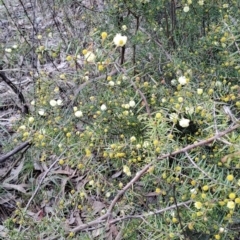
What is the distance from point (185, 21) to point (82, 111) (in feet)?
3.32

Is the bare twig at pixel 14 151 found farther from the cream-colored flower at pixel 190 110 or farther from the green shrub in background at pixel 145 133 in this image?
the cream-colored flower at pixel 190 110

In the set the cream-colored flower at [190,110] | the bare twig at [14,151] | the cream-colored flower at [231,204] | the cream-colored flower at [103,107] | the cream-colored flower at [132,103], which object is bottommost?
the bare twig at [14,151]

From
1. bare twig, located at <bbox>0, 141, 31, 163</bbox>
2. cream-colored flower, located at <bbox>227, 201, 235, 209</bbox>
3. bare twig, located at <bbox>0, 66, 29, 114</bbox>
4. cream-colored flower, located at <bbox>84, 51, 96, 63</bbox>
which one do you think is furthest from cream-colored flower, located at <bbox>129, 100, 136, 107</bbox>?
bare twig, located at <bbox>0, 66, 29, 114</bbox>

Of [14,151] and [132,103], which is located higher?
[132,103]

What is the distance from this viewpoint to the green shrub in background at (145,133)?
171 cm

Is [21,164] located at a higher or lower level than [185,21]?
lower

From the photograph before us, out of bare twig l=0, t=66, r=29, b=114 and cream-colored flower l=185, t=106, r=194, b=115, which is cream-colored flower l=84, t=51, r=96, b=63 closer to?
cream-colored flower l=185, t=106, r=194, b=115

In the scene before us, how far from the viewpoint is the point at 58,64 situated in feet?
11.0

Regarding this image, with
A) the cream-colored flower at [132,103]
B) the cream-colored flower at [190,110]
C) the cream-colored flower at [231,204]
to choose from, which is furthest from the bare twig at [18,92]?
the cream-colored flower at [231,204]

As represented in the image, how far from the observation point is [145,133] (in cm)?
196

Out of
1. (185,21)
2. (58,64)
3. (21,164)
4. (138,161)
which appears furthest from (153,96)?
(58,64)

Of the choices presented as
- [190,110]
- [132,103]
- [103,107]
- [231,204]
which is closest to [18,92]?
[103,107]

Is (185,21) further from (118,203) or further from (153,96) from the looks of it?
(118,203)

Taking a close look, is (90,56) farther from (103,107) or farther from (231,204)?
(231,204)
